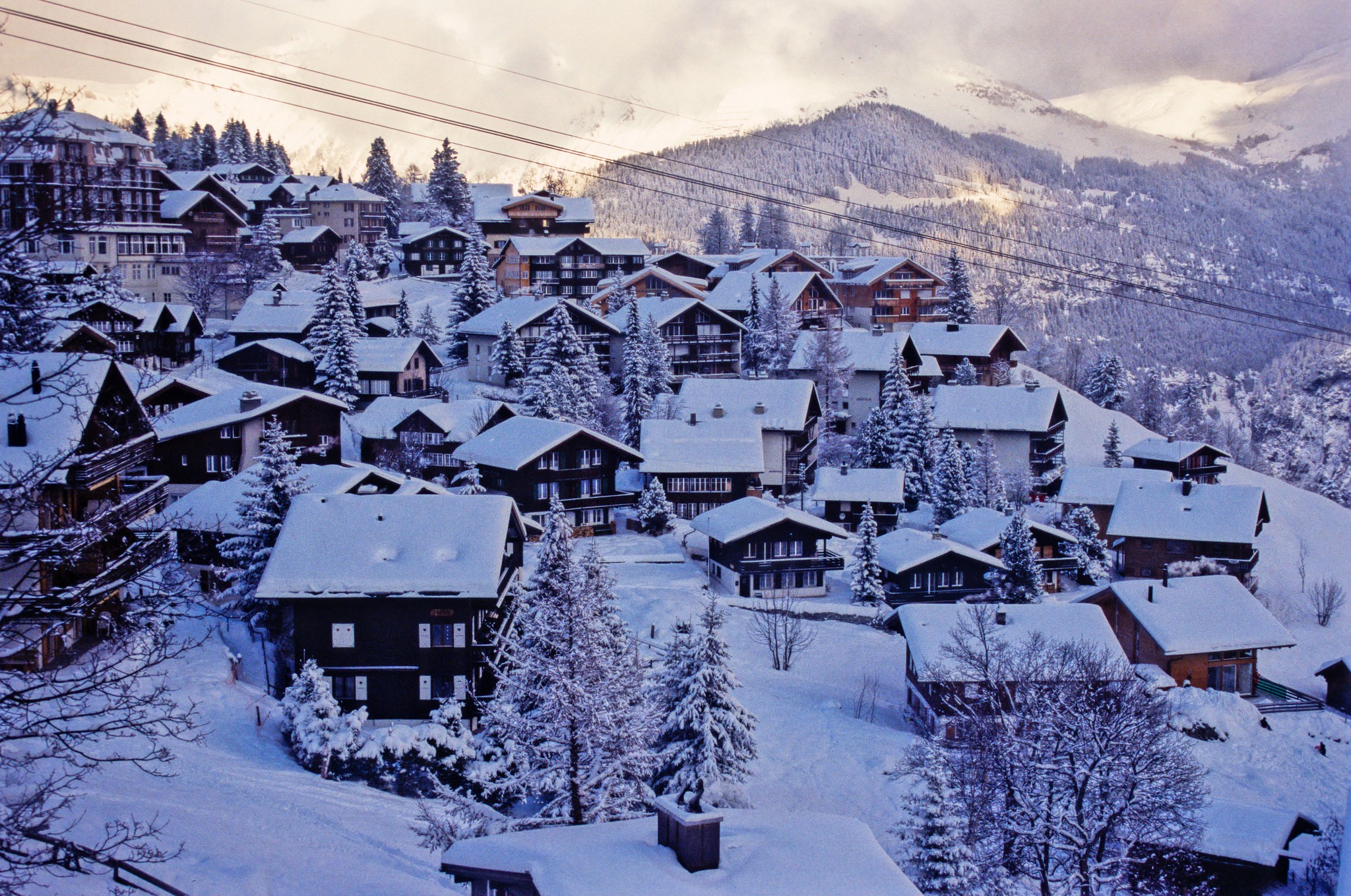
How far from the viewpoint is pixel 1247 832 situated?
28719 millimetres

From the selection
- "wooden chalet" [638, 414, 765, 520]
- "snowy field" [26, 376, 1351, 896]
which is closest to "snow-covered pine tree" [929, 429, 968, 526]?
"snowy field" [26, 376, 1351, 896]

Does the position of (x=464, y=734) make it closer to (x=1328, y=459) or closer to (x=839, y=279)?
(x=839, y=279)

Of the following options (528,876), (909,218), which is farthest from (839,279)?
(528,876)

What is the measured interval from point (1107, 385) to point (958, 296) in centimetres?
1442

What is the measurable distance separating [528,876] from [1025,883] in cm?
1609

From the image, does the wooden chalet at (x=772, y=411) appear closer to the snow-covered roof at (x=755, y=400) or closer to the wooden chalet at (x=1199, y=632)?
the snow-covered roof at (x=755, y=400)

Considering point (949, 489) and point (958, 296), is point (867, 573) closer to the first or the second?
point (949, 489)

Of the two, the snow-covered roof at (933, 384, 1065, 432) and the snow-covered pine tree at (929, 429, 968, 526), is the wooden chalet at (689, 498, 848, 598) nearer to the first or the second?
the snow-covered pine tree at (929, 429, 968, 526)

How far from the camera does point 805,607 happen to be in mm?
43750

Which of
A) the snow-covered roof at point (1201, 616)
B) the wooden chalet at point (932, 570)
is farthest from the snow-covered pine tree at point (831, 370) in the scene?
the snow-covered roof at point (1201, 616)

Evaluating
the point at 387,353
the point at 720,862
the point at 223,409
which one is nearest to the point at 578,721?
the point at 720,862

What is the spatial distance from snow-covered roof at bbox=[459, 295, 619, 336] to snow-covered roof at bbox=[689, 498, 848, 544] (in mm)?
23554

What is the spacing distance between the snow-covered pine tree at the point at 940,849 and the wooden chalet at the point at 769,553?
22.0 meters

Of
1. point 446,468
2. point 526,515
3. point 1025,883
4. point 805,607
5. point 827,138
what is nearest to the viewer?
point 1025,883
